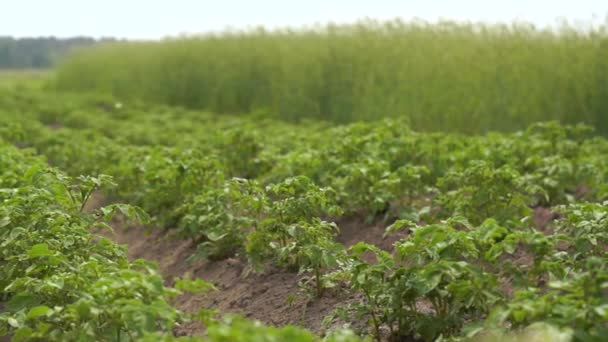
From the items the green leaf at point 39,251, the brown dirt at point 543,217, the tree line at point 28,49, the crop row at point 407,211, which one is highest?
the green leaf at point 39,251

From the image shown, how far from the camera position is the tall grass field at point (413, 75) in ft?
33.0

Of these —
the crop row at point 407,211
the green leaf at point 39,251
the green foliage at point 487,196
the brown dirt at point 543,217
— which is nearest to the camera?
the crop row at point 407,211

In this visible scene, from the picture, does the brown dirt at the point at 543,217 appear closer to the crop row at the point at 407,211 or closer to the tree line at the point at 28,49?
the crop row at the point at 407,211

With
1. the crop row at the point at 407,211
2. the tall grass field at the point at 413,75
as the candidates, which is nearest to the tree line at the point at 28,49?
the tall grass field at the point at 413,75

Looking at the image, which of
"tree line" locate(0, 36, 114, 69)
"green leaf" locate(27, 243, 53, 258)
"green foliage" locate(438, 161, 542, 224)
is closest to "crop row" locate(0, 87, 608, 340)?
"green foliage" locate(438, 161, 542, 224)

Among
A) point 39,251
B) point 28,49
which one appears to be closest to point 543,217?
point 39,251

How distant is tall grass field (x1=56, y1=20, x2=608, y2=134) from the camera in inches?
396

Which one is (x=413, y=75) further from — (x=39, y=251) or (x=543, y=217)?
(x=39, y=251)

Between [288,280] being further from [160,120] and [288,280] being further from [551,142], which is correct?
[160,120]

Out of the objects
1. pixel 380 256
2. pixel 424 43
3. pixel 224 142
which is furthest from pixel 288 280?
pixel 424 43

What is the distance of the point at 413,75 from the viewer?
11414 millimetres

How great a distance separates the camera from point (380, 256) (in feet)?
11.9

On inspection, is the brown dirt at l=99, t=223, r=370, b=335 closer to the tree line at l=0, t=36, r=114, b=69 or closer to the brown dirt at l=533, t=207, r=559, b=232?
the brown dirt at l=533, t=207, r=559, b=232

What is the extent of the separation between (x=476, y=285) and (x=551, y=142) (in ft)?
15.1
